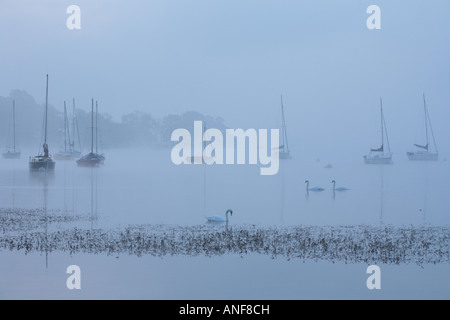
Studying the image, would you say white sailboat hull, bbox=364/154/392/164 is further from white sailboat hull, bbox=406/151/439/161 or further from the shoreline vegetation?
the shoreline vegetation

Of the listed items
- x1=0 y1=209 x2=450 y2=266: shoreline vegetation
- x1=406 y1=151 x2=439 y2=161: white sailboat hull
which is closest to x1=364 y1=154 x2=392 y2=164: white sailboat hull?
x1=406 y1=151 x2=439 y2=161: white sailboat hull

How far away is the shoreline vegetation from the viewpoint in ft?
75.5

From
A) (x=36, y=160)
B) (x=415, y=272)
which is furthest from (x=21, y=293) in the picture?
(x=36, y=160)

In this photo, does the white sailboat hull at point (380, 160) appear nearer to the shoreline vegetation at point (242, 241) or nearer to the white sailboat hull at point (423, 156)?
the white sailboat hull at point (423, 156)

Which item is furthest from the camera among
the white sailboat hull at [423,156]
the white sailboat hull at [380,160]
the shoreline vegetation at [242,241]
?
the white sailboat hull at [423,156]

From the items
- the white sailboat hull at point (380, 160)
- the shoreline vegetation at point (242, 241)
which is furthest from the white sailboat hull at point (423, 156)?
the shoreline vegetation at point (242, 241)

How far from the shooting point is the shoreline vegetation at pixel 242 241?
2302 cm

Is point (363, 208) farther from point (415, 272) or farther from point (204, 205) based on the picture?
point (415, 272)

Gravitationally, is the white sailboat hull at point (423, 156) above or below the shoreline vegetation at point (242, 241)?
above

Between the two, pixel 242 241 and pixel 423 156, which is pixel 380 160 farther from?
pixel 242 241

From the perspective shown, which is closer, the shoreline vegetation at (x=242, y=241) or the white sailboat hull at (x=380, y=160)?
the shoreline vegetation at (x=242, y=241)

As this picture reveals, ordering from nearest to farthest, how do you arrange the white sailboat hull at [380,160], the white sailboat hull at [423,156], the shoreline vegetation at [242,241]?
the shoreline vegetation at [242,241]
the white sailboat hull at [380,160]
the white sailboat hull at [423,156]

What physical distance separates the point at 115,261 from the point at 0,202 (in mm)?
23939

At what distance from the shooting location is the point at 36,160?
281ft
